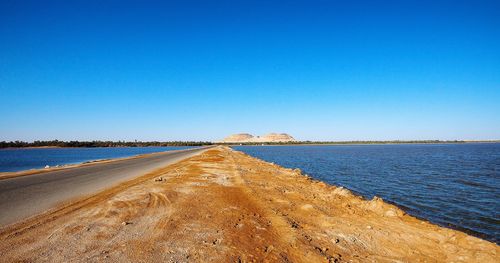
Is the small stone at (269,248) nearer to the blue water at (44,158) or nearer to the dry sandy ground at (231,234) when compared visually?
the dry sandy ground at (231,234)

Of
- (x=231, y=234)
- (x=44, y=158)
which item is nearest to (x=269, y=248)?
(x=231, y=234)

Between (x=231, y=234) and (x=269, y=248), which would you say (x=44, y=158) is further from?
(x=269, y=248)

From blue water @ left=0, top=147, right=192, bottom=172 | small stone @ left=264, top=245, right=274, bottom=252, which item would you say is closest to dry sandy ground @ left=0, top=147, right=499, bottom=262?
small stone @ left=264, top=245, right=274, bottom=252

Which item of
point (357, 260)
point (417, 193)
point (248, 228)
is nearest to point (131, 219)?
point (248, 228)

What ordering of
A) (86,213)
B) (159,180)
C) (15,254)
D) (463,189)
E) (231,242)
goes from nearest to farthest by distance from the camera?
(15,254), (231,242), (86,213), (159,180), (463,189)

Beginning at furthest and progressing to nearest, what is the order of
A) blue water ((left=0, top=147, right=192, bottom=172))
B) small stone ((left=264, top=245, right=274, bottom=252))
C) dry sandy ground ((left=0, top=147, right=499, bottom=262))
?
blue water ((left=0, top=147, right=192, bottom=172)), small stone ((left=264, top=245, right=274, bottom=252)), dry sandy ground ((left=0, top=147, right=499, bottom=262))

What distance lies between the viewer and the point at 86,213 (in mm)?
9758

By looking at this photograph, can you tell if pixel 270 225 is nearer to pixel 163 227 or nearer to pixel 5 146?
pixel 163 227

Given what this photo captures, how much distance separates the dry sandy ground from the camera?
6371mm

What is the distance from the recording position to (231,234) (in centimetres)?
765

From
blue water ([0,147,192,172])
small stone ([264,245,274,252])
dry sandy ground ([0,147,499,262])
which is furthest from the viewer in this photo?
blue water ([0,147,192,172])

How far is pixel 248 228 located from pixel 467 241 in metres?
5.81

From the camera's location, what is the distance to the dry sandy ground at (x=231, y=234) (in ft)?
20.9

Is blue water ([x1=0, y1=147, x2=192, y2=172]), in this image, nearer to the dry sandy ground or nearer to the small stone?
the dry sandy ground
